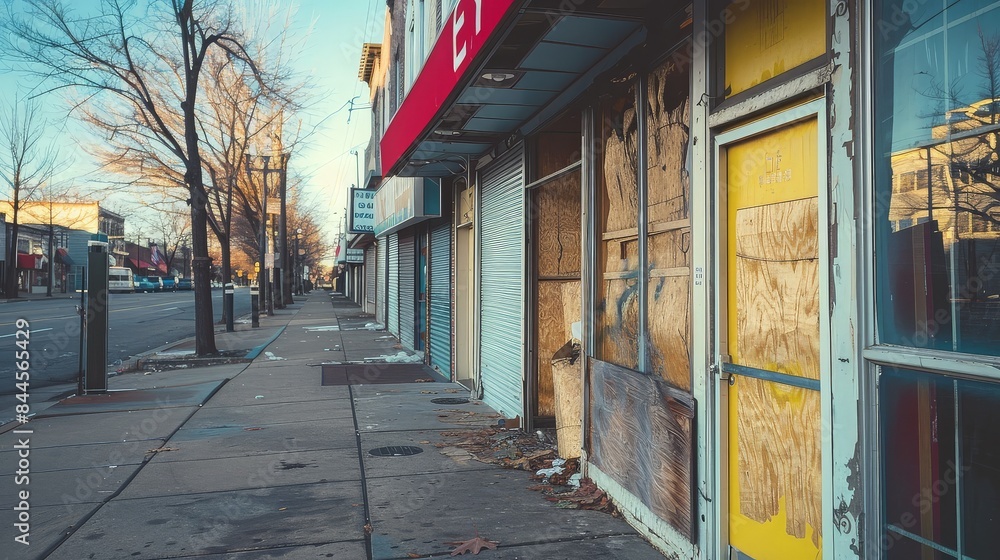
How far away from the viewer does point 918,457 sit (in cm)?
265

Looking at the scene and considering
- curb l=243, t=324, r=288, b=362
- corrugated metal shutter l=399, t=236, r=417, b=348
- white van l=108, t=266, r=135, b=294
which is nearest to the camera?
curb l=243, t=324, r=288, b=362

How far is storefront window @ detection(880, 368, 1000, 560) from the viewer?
238 centimetres

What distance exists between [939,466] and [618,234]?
3.16 metres

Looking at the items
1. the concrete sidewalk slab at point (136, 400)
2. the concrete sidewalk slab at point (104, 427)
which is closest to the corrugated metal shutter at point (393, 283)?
the concrete sidewalk slab at point (136, 400)

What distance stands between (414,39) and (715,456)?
33.9ft

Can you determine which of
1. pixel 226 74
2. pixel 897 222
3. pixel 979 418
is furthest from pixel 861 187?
pixel 226 74

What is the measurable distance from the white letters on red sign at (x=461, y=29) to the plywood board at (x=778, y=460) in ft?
10.3

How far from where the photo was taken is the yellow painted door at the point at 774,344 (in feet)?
10.9

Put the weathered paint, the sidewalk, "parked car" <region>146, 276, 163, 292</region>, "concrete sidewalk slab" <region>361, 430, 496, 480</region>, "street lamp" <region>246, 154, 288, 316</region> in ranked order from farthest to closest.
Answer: "parked car" <region>146, 276, 163, 292</region>
"street lamp" <region>246, 154, 288, 316</region>
"concrete sidewalk slab" <region>361, 430, 496, 480</region>
the sidewalk
the weathered paint

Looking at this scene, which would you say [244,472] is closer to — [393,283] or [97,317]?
[97,317]

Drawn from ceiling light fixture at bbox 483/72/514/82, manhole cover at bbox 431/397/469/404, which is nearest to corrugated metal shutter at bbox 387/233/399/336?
manhole cover at bbox 431/397/469/404

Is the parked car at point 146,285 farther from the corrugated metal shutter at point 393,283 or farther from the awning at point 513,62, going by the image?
the awning at point 513,62

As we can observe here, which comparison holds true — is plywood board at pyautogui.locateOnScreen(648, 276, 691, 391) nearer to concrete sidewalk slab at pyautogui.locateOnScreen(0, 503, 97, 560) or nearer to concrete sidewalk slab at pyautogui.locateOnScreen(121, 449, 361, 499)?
concrete sidewalk slab at pyautogui.locateOnScreen(121, 449, 361, 499)

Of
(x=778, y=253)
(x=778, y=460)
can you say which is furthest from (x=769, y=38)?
(x=778, y=460)
